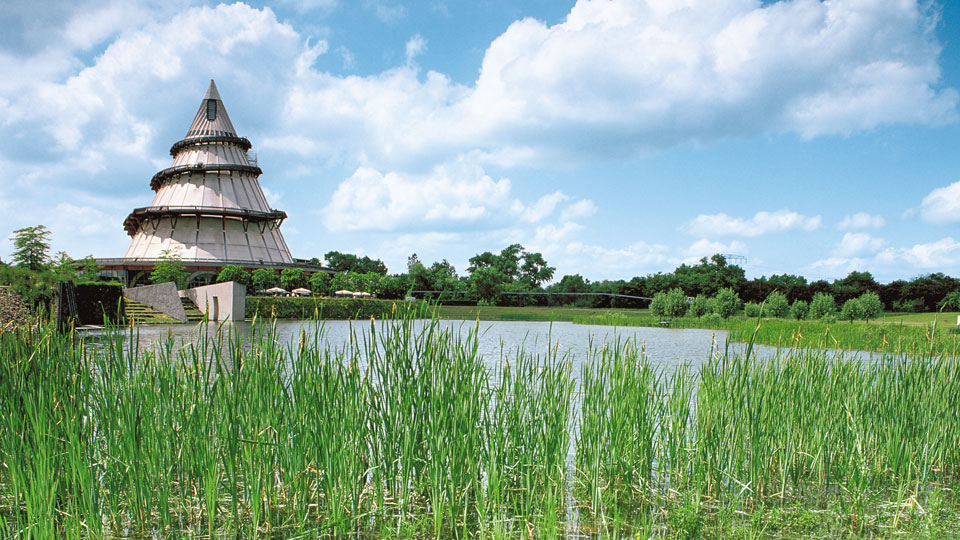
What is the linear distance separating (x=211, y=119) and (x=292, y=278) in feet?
68.9

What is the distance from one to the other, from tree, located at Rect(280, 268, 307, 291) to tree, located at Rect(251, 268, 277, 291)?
3.84 feet

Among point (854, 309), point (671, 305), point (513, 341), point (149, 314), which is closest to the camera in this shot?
point (513, 341)

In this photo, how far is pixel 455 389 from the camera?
3211 millimetres

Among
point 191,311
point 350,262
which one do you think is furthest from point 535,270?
point 191,311

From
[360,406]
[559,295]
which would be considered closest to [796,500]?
[360,406]

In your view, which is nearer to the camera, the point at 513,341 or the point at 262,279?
the point at 513,341

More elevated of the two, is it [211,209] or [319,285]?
[211,209]

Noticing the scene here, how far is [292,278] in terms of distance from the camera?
1719 inches

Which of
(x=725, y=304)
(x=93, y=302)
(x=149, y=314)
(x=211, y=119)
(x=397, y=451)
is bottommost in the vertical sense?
(x=397, y=451)

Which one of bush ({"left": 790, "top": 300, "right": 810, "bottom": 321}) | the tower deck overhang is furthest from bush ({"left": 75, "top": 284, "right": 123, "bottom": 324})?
bush ({"left": 790, "top": 300, "right": 810, "bottom": 321})

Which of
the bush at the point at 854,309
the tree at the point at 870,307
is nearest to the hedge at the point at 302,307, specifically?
the bush at the point at 854,309

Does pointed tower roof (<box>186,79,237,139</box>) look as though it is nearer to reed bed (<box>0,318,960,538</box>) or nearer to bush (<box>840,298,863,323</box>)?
bush (<box>840,298,863,323</box>)

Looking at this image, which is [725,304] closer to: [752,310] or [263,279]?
[752,310]

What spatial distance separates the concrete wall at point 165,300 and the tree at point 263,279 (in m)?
14.6
